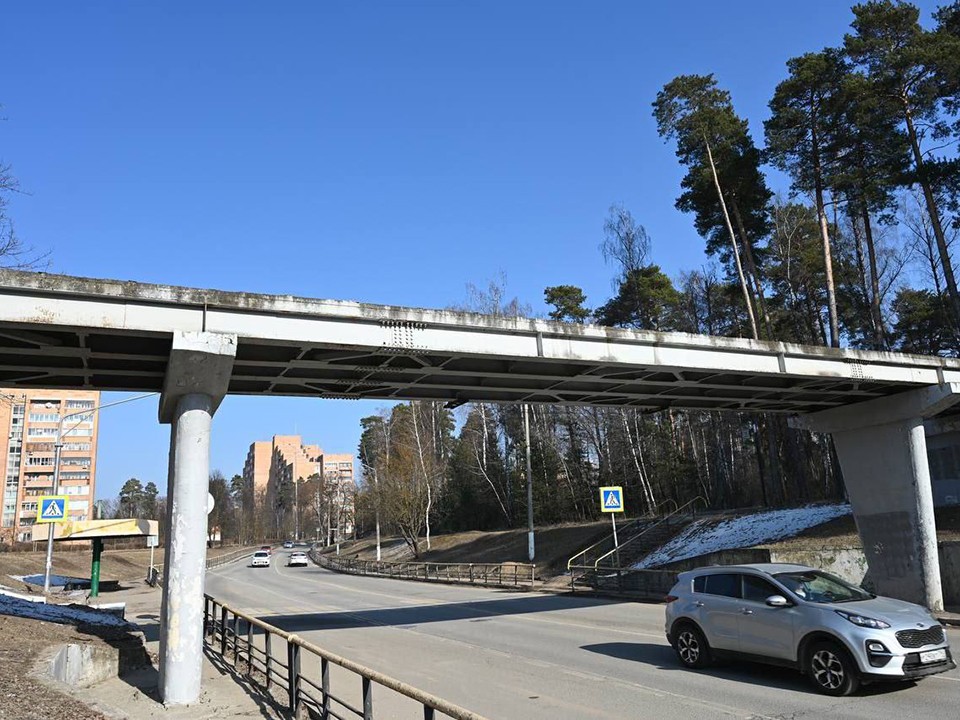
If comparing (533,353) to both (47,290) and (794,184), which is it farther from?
(794,184)

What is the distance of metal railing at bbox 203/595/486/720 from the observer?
5.60m

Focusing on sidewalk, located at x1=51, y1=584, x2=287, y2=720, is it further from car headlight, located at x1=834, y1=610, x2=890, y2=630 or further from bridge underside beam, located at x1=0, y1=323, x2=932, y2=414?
car headlight, located at x1=834, y1=610, x2=890, y2=630

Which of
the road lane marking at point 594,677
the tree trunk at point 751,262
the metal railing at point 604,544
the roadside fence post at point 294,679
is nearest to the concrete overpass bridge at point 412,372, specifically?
the roadside fence post at point 294,679

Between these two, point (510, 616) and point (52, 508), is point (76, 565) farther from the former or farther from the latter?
point (510, 616)

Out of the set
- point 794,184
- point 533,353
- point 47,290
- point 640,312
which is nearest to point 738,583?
point 533,353

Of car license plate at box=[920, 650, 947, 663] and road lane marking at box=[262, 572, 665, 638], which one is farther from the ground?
car license plate at box=[920, 650, 947, 663]

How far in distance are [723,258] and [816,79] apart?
1067 cm

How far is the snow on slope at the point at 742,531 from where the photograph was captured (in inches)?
1093

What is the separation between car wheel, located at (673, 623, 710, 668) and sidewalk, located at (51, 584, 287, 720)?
233 inches

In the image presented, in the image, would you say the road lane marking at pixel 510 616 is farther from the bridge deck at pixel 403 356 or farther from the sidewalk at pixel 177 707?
the sidewalk at pixel 177 707

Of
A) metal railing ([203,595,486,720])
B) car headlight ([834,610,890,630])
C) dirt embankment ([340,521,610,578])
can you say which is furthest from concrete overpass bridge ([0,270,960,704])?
dirt embankment ([340,521,610,578])

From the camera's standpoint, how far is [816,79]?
1190 inches

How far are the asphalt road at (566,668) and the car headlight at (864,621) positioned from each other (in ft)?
2.69

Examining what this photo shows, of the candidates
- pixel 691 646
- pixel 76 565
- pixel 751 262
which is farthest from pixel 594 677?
pixel 76 565
